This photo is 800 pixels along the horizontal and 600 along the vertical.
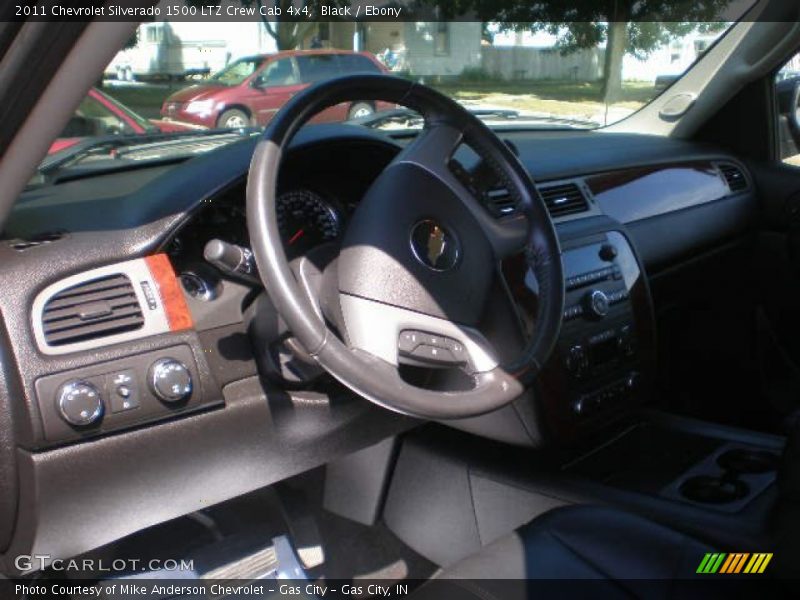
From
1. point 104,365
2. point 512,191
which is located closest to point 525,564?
point 512,191

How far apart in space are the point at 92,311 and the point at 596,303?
4.53 feet

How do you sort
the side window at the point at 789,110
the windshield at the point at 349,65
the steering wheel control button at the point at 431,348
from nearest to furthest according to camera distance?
1. the steering wheel control button at the point at 431,348
2. the windshield at the point at 349,65
3. the side window at the point at 789,110

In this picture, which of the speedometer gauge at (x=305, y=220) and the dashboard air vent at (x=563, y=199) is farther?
the dashboard air vent at (x=563, y=199)

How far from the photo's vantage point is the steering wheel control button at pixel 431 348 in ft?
6.09

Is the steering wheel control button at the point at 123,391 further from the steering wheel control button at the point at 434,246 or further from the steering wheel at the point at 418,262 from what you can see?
the steering wheel control button at the point at 434,246

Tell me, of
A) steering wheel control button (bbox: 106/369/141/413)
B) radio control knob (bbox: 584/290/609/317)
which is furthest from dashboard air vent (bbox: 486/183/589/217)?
steering wheel control button (bbox: 106/369/141/413)

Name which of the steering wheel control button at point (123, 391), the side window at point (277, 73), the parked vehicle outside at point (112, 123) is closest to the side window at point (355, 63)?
the side window at point (277, 73)

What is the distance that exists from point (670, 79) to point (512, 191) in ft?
6.86

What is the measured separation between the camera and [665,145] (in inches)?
152

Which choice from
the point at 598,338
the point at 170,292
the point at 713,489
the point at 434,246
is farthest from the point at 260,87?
the point at 713,489

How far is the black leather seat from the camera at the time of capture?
1830 mm

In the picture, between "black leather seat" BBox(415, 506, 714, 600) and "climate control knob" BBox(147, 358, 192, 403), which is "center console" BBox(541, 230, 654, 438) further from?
"climate control knob" BBox(147, 358, 192, 403)

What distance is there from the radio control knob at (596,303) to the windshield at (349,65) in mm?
638

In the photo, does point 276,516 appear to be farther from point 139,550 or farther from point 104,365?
point 104,365
